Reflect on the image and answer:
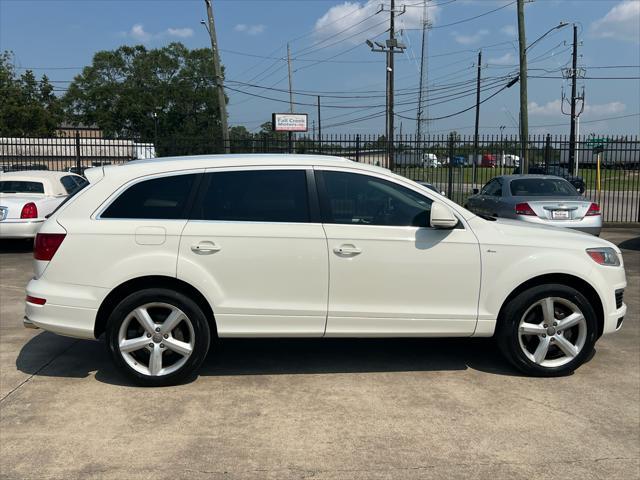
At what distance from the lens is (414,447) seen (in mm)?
3547

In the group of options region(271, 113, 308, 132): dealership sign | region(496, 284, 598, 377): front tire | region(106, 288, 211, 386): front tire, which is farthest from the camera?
region(271, 113, 308, 132): dealership sign

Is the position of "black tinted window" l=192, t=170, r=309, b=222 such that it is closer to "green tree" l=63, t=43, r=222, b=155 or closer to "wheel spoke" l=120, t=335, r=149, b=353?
"wheel spoke" l=120, t=335, r=149, b=353

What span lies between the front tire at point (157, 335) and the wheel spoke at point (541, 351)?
8.44 ft

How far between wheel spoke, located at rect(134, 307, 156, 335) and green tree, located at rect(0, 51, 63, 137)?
32.5 meters

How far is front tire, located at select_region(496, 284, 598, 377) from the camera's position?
15.0 ft

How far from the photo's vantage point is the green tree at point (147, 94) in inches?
3056

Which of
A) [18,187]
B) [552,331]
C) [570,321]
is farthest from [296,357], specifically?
[18,187]

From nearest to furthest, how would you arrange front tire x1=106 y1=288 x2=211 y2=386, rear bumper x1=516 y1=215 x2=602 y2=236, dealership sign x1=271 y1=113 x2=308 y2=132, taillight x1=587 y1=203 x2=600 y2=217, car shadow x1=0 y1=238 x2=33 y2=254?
1. front tire x1=106 y1=288 x2=211 y2=386
2. rear bumper x1=516 y1=215 x2=602 y2=236
3. taillight x1=587 y1=203 x2=600 y2=217
4. car shadow x1=0 y1=238 x2=33 y2=254
5. dealership sign x1=271 y1=113 x2=308 y2=132

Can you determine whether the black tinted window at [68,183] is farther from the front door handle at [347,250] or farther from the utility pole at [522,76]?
the utility pole at [522,76]

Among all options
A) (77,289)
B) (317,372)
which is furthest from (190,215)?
(317,372)

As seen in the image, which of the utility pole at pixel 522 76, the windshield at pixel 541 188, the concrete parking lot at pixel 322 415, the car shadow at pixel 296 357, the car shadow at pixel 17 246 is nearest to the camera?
the concrete parking lot at pixel 322 415

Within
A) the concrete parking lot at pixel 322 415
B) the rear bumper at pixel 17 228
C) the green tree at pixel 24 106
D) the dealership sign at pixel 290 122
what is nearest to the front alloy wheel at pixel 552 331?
the concrete parking lot at pixel 322 415

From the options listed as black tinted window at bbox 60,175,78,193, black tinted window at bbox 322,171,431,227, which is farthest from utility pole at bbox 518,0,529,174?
black tinted window at bbox 322,171,431,227

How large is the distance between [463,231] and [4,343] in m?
4.35
